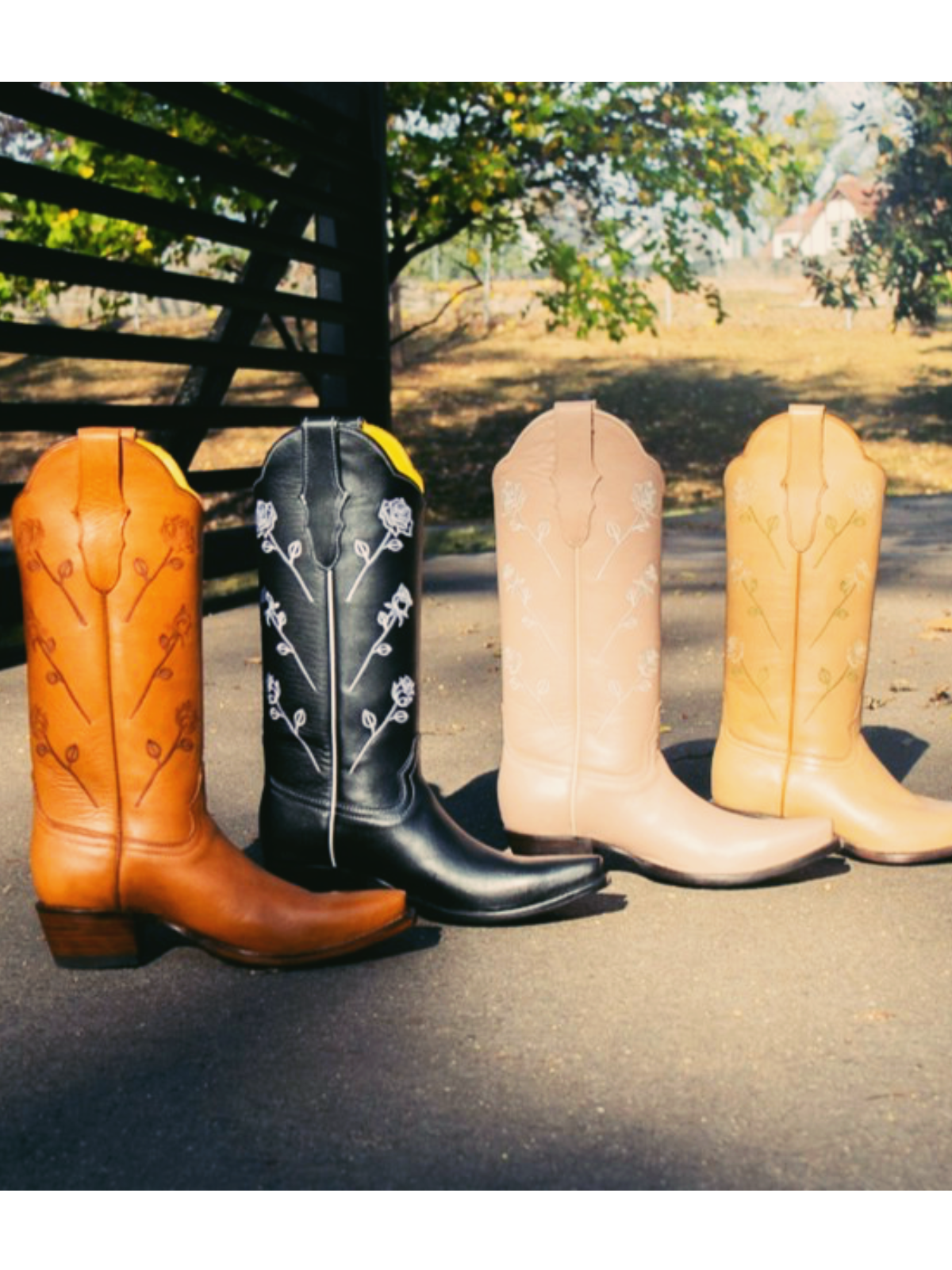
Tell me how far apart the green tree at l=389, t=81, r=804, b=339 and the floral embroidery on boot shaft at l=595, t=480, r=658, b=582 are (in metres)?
7.80

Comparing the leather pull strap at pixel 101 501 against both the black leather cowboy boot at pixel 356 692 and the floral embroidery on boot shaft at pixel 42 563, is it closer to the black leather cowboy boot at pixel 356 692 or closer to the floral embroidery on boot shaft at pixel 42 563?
the floral embroidery on boot shaft at pixel 42 563

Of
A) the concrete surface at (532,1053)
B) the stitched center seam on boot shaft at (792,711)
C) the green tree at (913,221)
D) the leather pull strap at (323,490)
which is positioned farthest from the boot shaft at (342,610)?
the green tree at (913,221)

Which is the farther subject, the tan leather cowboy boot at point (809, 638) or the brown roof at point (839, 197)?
the brown roof at point (839, 197)

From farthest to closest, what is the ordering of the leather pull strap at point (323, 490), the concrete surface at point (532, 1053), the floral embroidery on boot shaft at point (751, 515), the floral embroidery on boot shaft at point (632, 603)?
the floral embroidery on boot shaft at point (751, 515) < the floral embroidery on boot shaft at point (632, 603) < the leather pull strap at point (323, 490) < the concrete surface at point (532, 1053)

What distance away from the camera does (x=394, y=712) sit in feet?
9.07

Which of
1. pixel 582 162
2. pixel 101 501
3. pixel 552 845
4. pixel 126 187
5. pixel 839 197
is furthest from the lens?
pixel 839 197

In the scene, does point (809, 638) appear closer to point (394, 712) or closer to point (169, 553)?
point (394, 712)

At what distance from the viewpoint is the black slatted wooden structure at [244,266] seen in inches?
202

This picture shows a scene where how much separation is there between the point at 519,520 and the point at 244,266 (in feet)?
14.9

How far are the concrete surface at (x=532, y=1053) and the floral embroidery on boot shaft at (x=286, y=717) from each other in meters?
0.40

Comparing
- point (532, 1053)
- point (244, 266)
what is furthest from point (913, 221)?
point (532, 1053)

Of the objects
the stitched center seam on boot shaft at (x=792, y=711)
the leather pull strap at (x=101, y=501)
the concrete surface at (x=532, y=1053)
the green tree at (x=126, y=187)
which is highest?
the green tree at (x=126, y=187)

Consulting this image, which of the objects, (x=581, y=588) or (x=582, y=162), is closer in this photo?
(x=581, y=588)

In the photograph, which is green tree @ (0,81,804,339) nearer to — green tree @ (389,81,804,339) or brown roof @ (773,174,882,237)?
green tree @ (389,81,804,339)
